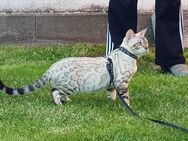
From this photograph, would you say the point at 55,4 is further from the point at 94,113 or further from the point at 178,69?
the point at 94,113

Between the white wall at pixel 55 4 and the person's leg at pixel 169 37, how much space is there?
4.71 feet

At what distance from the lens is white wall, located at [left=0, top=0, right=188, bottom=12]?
24.5ft

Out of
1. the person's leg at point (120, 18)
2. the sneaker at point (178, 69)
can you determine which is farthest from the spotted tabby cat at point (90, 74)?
the sneaker at point (178, 69)

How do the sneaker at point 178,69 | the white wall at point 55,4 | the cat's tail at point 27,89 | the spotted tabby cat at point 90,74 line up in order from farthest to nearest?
the white wall at point 55,4
the sneaker at point 178,69
the cat's tail at point 27,89
the spotted tabby cat at point 90,74

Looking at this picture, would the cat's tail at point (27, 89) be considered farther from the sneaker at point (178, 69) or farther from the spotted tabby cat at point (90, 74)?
the sneaker at point (178, 69)

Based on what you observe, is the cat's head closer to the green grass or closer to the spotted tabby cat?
the spotted tabby cat

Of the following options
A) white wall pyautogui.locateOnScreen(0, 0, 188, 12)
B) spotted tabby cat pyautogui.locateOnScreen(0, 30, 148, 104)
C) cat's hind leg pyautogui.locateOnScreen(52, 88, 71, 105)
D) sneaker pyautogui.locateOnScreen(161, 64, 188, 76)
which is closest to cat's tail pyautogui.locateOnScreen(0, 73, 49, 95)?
spotted tabby cat pyautogui.locateOnScreen(0, 30, 148, 104)

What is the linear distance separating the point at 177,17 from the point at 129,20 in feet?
1.96

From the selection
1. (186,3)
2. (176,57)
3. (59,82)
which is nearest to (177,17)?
(176,57)

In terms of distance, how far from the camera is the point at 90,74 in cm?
443

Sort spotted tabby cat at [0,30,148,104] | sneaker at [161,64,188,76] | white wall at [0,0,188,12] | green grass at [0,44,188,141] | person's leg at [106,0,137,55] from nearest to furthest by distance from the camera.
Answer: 1. green grass at [0,44,188,141]
2. spotted tabby cat at [0,30,148,104]
3. person's leg at [106,0,137,55]
4. sneaker at [161,64,188,76]
5. white wall at [0,0,188,12]

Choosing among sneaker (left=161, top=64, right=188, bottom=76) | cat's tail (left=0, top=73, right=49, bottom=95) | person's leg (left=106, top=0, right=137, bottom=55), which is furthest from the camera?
sneaker (left=161, top=64, right=188, bottom=76)

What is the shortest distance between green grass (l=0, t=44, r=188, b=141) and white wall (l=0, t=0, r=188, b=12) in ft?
5.62

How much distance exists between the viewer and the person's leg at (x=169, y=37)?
5922mm
